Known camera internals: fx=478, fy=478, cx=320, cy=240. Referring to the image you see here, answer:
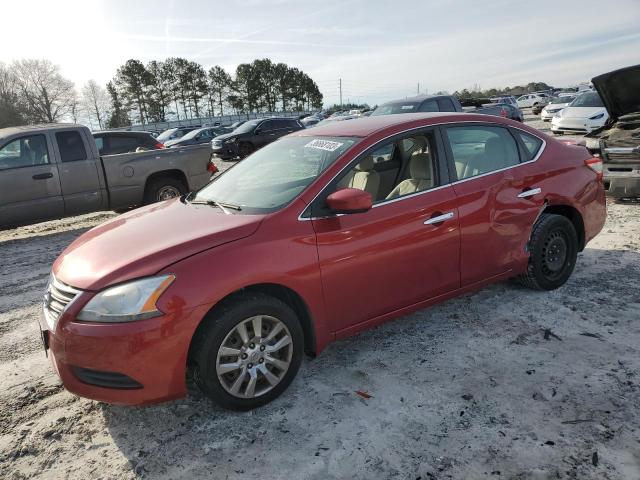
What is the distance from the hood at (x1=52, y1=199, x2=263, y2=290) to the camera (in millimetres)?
2607

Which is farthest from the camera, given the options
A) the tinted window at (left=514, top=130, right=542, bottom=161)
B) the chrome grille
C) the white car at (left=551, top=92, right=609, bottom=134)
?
the white car at (left=551, top=92, right=609, bottom=134)

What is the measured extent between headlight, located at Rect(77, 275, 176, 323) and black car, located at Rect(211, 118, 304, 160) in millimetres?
17067

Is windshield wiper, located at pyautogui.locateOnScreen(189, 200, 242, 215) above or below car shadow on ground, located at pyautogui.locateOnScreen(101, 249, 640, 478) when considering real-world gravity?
above

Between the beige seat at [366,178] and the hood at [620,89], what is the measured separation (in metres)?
5.33

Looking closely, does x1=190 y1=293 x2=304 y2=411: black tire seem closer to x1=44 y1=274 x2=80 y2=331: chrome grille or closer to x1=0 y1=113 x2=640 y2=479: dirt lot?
x1=0 y1=113 x2=640 y2=479: dirt lot

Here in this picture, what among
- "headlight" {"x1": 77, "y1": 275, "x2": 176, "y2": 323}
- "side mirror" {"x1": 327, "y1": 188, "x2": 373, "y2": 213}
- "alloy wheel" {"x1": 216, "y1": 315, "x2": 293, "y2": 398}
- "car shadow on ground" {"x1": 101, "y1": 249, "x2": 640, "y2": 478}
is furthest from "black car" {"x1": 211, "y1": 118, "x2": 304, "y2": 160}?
"headlight" {"x1": 77, "y1": 275, "x2": 176, "y2": 323}

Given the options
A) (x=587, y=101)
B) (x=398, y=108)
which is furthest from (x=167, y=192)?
(x=587, y=101)

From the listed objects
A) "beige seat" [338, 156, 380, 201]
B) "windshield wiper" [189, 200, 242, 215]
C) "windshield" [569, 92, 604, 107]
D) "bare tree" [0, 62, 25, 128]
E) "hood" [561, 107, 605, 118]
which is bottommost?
"windshield wiper" [189, 200, 242, 215]

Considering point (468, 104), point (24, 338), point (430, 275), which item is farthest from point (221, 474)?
point (468, 104)

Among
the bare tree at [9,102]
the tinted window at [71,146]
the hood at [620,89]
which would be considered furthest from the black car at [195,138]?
the bare tree at [9,102]

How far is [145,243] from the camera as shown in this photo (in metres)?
2.87

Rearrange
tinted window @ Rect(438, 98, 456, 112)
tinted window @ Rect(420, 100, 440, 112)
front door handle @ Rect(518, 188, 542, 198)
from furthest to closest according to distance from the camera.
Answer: tinted window @ Rect(438, 98, 456, 112)
tinted window @ Rect(420, 100, 440, 112)
front door handle @ Rect(518, 188, 542, 198)

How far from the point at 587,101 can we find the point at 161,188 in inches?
613

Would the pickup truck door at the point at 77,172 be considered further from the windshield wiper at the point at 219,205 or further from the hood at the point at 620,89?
the hood at the point at 620,89
